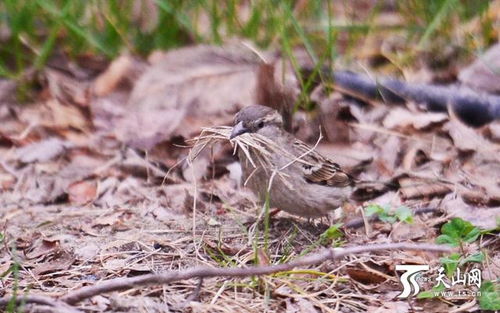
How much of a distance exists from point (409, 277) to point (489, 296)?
1.29 feet

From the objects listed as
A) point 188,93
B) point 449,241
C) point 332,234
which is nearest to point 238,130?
point 332,234

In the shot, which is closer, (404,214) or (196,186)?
(404,214)

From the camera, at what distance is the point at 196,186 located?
5160 mm

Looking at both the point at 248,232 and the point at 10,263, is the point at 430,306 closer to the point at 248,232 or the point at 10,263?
the point at 248,232

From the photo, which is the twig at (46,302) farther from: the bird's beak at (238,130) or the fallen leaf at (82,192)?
the fallen leaf at (82,192)

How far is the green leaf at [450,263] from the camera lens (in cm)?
389

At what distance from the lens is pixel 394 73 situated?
265 inches

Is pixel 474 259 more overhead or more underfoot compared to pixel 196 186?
more overhead

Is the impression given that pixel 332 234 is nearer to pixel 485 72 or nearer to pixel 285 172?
pixel 285 172

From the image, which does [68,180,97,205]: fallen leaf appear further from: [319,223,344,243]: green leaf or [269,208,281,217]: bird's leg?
[319,223,344,243]: green leaf

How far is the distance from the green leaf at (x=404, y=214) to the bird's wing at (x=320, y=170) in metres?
0.46

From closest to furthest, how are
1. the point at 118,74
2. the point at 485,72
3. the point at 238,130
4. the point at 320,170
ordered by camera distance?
the point at 238,130 < the point at 320,170 < the point at 485,72 < the point at 118,74

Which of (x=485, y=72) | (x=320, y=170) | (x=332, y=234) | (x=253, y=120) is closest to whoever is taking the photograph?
(x=332, y=234)

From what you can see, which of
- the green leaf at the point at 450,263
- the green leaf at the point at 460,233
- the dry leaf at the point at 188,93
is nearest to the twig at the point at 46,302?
the green leaf at the point at 450,263
